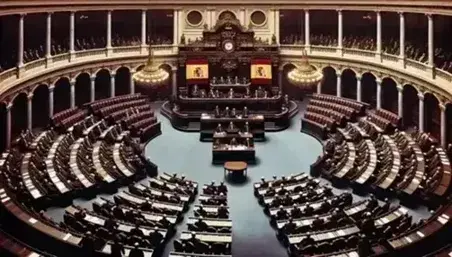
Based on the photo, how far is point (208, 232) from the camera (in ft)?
81.7

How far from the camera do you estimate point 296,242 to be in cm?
2369

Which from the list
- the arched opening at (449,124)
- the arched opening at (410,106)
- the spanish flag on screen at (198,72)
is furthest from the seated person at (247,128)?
the arched opening at (449,124)

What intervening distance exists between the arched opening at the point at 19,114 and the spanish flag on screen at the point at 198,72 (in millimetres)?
13021

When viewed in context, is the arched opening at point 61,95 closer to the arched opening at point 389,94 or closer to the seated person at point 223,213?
the arched opening at point 389,94

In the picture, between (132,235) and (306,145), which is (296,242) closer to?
(132,235)

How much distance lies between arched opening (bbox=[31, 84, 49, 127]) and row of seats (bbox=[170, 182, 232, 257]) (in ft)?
70.3

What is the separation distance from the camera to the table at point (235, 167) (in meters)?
34.3

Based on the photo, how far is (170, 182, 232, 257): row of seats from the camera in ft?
76.2

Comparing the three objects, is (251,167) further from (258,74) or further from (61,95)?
(61,95)

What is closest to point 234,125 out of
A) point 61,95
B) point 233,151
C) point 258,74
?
point 233,151

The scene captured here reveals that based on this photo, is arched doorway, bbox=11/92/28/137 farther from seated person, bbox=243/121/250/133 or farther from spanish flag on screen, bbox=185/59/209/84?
seated person, bbox=243/121/250/133

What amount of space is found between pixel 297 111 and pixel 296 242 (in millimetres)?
26637

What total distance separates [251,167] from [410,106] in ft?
53.4

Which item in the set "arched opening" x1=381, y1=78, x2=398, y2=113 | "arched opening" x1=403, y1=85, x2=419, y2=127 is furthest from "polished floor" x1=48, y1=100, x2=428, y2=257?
"arched opening" x1=403, y1=85, x2=419, y2=127
